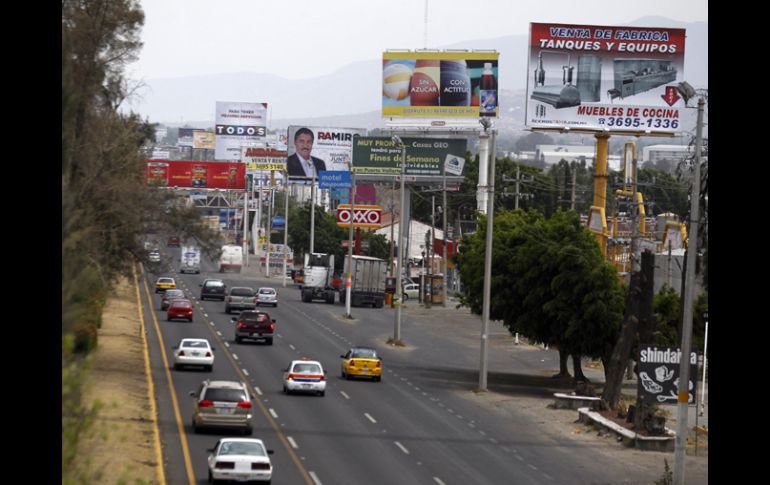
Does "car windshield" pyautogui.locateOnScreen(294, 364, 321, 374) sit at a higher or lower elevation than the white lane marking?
higher

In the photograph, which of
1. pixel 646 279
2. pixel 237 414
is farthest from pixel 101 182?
pixel 646 279

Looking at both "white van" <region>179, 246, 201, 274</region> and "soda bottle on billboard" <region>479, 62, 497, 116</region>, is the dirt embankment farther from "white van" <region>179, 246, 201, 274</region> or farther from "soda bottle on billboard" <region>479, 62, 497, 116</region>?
"white van" <region>179, 246, 201, 274</region>

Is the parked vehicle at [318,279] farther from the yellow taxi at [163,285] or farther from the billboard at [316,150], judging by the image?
the billboard at [316,150]

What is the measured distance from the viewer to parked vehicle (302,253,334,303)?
92500 millimetres

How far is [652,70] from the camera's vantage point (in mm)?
79438

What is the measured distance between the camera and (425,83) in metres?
106

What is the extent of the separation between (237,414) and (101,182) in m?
10.8

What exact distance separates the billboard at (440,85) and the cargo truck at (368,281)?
63.1 ft

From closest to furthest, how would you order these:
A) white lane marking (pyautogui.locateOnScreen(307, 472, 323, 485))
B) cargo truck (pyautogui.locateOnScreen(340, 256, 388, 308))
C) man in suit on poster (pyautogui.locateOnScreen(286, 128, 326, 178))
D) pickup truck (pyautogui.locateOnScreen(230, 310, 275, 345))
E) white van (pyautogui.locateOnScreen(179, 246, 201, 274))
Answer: white lane marking (pyautogui.locateOnScreen(307, 472, 323, 485)) < pickup truck (pyautogui.locateOnScreen(230, 310, 275, 345)) < cargo truck (pyautogui.locateOnScreen(340, 256, 388, 308)) < white van (pyautogui.locateOnScreen(179, 246, 201, 274)) < man in suit on poster (pyautogui.locateOnScreen(286, 128, 326, 178))

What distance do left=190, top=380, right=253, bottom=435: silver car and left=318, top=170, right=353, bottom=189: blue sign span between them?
7609 centimetres

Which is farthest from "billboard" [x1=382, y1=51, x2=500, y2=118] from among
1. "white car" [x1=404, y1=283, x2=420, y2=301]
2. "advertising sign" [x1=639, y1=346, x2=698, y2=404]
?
"advertising sign" [x1=639, y1=346, x2=698, y2=404]

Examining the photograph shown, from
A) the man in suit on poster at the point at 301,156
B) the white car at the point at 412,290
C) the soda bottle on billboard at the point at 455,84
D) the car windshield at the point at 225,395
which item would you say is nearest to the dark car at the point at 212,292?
the white car at the point at 412,290

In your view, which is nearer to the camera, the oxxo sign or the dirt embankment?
the dirt embankment
